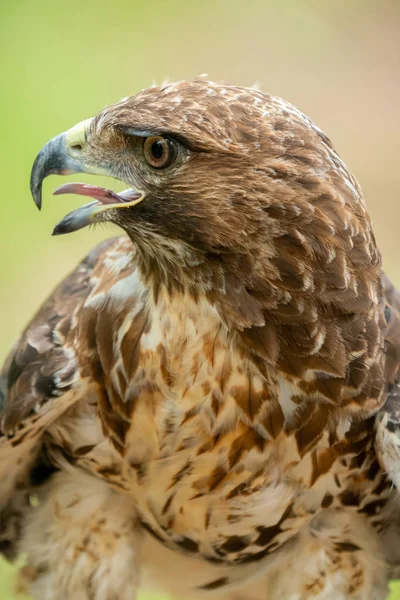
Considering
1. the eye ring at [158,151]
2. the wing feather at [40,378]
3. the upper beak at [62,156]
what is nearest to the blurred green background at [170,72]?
the wing feather at [40,378]

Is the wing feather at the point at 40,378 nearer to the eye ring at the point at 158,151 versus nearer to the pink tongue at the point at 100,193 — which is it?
the pink tongue at the point at 100,193

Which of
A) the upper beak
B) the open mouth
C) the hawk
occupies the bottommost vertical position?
the hawk

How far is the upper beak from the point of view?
→ 225cm

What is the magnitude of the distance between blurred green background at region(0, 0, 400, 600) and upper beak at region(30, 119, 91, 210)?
3076 mm

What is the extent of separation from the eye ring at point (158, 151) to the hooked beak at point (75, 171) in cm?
9

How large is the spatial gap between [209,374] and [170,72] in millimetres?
4684

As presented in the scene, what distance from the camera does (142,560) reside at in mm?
3090

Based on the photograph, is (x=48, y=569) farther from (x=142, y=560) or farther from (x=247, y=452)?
(x=247, y=452)

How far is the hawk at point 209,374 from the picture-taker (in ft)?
7.12

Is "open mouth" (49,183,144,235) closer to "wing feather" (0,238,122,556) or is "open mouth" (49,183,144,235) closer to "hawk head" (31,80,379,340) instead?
"hawk head" (31,80,379,340)

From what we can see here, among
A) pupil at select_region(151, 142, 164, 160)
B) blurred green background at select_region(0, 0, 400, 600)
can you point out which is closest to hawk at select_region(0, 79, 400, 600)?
pupil at select_region(151, 142, 164, 160)

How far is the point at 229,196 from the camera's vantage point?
7.06 ft

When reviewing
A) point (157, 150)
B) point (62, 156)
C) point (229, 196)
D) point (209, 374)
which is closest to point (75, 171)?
point (62, 156)

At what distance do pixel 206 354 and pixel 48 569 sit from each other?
0.98 m
